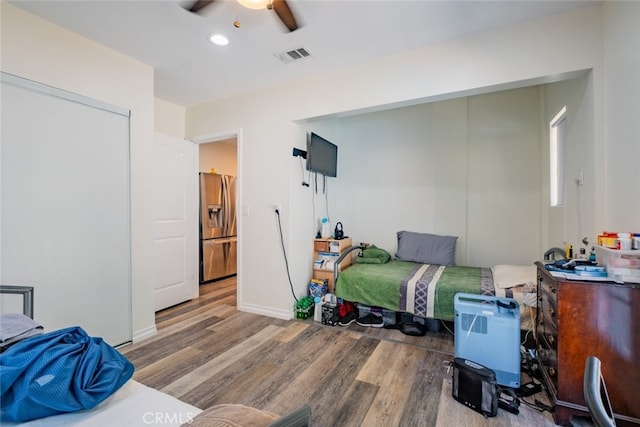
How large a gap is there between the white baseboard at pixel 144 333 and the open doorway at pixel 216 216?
1.77 meters

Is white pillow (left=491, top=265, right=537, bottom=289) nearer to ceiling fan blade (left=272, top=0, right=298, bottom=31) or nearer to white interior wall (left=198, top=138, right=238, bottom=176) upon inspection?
ceiling fan blade (left=272, top=0, right=298, bottom=31)

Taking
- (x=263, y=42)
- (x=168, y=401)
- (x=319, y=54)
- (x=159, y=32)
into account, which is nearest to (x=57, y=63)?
(x=159, y=32)

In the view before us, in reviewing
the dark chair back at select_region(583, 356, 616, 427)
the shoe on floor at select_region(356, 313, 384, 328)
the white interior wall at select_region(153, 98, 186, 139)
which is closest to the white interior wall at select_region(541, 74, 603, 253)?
the dark chair back at select_region(583, 356, 616, 427)

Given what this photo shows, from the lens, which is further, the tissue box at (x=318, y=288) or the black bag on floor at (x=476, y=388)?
the tissue box at (x=318, y=288)

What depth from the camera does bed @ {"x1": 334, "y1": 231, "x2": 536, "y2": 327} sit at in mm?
2551

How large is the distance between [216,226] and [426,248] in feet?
A: 10.7

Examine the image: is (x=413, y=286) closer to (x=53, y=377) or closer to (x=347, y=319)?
(x=347, y=319)

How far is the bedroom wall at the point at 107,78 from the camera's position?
6.38 ft

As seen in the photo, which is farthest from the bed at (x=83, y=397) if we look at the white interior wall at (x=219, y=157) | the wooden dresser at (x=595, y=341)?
the white interior wall at (x=219, y=157)

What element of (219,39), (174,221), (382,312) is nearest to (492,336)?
(382,312)

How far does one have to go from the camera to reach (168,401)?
1073 millimetres

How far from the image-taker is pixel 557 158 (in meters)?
2.99

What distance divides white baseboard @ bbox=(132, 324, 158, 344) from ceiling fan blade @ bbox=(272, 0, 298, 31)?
114 inches

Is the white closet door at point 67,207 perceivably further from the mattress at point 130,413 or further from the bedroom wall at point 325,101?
the mattress at point 130,413
